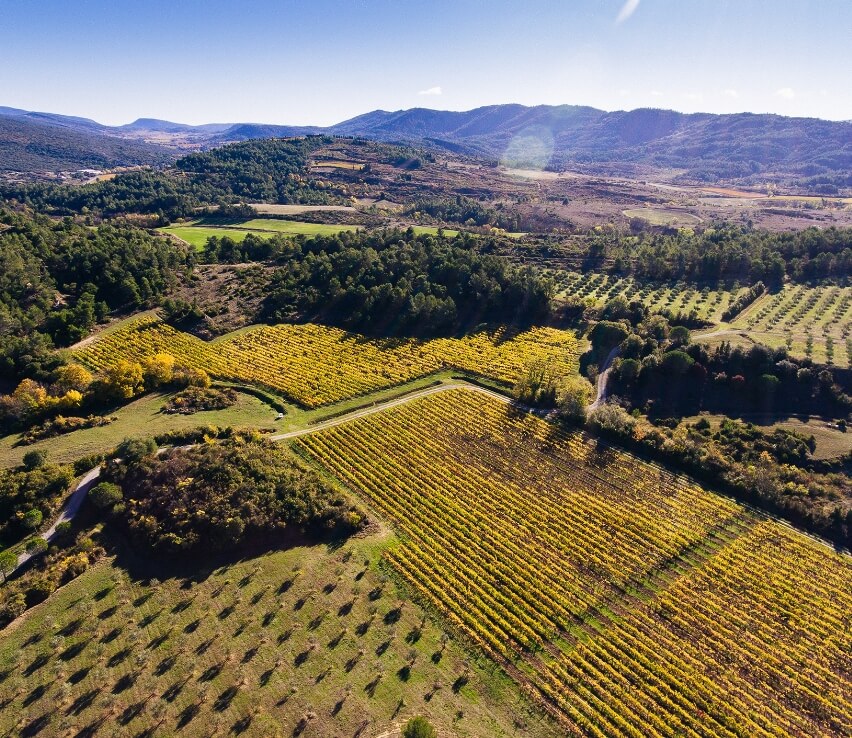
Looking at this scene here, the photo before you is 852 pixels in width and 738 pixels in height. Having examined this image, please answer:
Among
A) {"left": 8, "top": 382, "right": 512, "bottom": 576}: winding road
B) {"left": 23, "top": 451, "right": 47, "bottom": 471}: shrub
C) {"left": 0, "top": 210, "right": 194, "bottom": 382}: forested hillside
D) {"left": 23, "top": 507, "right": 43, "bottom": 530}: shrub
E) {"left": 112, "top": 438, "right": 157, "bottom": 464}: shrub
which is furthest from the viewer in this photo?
{"left": 0, "top": 210, "right": 194, "bottom": 382}: forested hillside

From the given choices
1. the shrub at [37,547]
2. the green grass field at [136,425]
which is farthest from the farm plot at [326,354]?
the shrub at [37,547]

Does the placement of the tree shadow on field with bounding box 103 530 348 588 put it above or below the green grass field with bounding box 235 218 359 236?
below

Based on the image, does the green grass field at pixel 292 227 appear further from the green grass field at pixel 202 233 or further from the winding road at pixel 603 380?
the winding road at pixel 603 380

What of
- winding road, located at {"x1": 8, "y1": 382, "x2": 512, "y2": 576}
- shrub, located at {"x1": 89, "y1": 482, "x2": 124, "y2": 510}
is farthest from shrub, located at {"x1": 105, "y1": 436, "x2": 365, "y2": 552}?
winding road, located at {"x1": 8, "y1": 382, "x2": 512, "y2": 576}

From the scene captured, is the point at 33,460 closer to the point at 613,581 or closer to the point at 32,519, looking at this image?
the point at 32,519

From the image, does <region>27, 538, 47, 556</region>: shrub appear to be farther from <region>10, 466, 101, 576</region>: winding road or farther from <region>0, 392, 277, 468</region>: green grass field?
<region>0, 392, 277, 468</region>: green grass field

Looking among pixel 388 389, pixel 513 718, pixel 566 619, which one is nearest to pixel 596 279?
pixel 388 389

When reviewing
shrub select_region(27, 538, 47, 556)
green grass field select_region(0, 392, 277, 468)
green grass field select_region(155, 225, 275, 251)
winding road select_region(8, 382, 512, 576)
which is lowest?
shrub select_region(27, 538, 47, 556)
